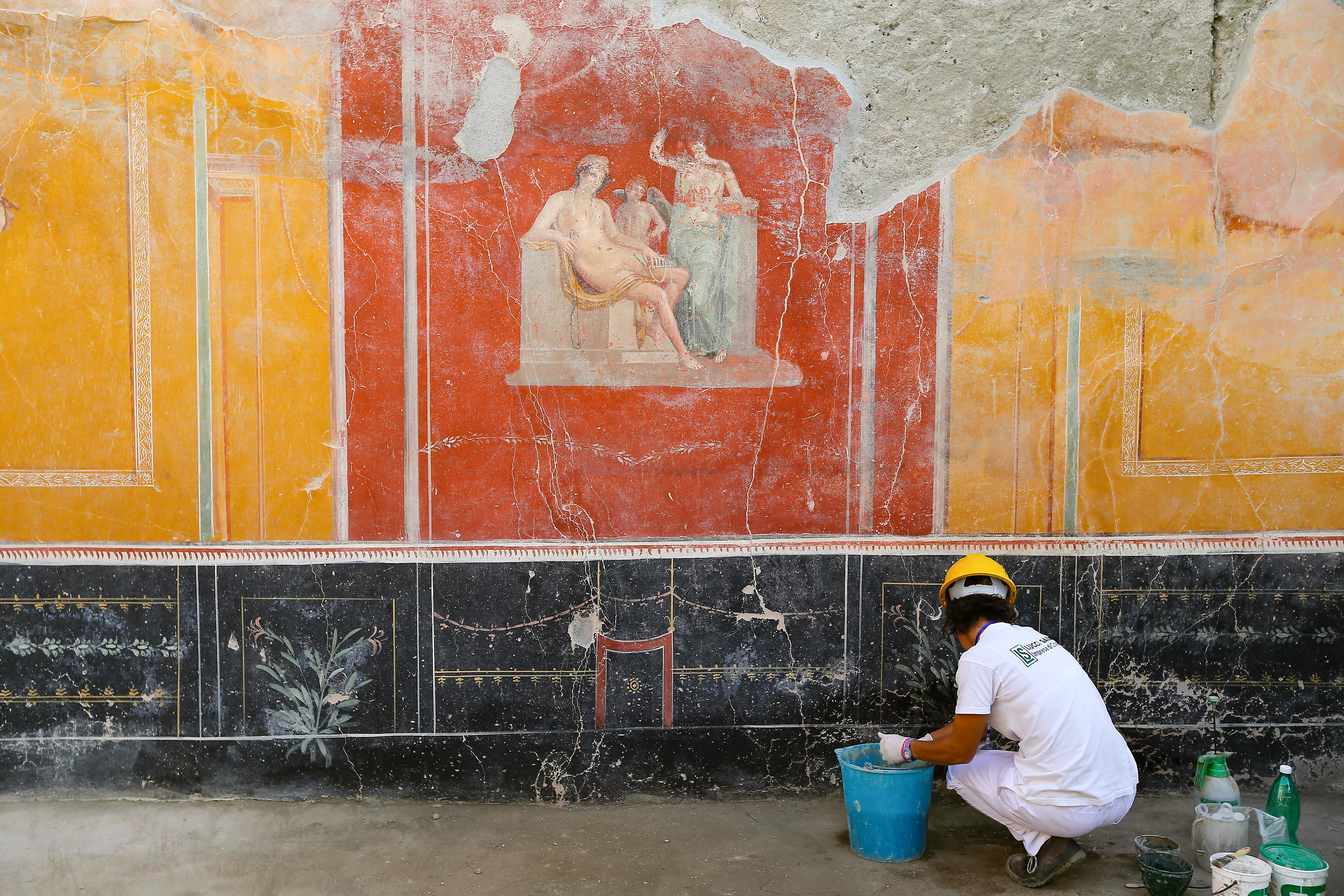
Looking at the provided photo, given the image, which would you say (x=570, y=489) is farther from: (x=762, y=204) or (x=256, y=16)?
(x=256, y=16)

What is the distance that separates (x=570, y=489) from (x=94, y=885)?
1.75 meters

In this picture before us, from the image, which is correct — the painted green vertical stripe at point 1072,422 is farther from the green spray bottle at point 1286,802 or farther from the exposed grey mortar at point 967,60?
the green spray bottle at point 1286,802

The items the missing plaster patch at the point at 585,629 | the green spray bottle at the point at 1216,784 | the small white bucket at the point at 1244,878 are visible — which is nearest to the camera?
the small white bucket at the point at 1244,878

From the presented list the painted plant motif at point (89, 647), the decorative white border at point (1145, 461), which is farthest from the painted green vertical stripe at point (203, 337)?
the decorative white border at point (1145, 461)

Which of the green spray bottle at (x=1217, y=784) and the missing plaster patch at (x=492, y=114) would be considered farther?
the missing plaster patch at (x=492, y=114)

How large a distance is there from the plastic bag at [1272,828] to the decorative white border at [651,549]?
874 millimetres

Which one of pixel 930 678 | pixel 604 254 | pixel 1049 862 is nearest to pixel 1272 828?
pixel 1049 862

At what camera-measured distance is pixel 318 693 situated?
3078 millimetres

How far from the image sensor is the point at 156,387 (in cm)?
303

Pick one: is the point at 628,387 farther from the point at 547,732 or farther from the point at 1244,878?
the point at 1244,878

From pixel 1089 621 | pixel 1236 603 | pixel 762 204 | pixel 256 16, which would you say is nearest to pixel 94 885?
Answer: pixel 256 16

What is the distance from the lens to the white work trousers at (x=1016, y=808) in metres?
2.55

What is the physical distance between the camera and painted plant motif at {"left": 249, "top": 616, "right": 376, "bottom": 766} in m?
3.07

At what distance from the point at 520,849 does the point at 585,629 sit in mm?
694
